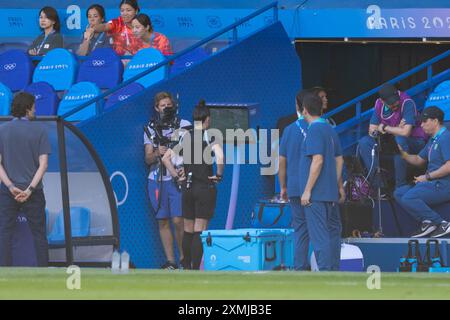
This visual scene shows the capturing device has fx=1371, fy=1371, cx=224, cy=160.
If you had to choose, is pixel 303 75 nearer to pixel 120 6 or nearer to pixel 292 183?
pixel 120 6

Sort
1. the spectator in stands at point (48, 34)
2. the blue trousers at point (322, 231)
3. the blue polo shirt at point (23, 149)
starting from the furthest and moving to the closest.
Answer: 1. the spectator in stands at point (48, 34)
2. the blue polo shirt at point (23, 149)
3. the blue trousers at point (322, 231)

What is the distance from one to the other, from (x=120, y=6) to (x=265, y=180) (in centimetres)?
333

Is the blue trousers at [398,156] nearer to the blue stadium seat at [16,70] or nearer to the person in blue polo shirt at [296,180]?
the person in blue polo shirt at [296,180]

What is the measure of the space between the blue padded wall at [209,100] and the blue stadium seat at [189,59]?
61cm

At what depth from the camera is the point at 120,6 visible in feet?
59.8

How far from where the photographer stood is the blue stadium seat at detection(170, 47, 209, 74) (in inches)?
679

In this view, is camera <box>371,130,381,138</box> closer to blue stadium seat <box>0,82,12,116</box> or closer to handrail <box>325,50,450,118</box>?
handrail <box>325,50,450,118</box>

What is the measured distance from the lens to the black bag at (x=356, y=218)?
614 inches

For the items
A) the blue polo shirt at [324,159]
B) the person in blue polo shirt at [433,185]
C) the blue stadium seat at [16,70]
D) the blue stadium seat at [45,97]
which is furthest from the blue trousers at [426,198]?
the blue stadium seat at [16,70]

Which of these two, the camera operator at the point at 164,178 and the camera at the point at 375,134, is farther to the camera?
the camera at the point at 375,134

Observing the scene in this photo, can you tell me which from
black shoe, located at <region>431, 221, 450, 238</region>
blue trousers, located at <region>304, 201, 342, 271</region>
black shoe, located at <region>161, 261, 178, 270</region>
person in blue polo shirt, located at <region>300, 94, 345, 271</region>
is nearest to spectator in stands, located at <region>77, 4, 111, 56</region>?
black shoe, located at <region>161, 261, 178, 270</region>

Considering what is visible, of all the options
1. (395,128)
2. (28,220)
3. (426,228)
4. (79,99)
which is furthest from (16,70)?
(426,228)

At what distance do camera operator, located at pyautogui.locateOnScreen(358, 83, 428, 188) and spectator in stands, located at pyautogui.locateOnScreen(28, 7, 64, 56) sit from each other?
477 centimetres
